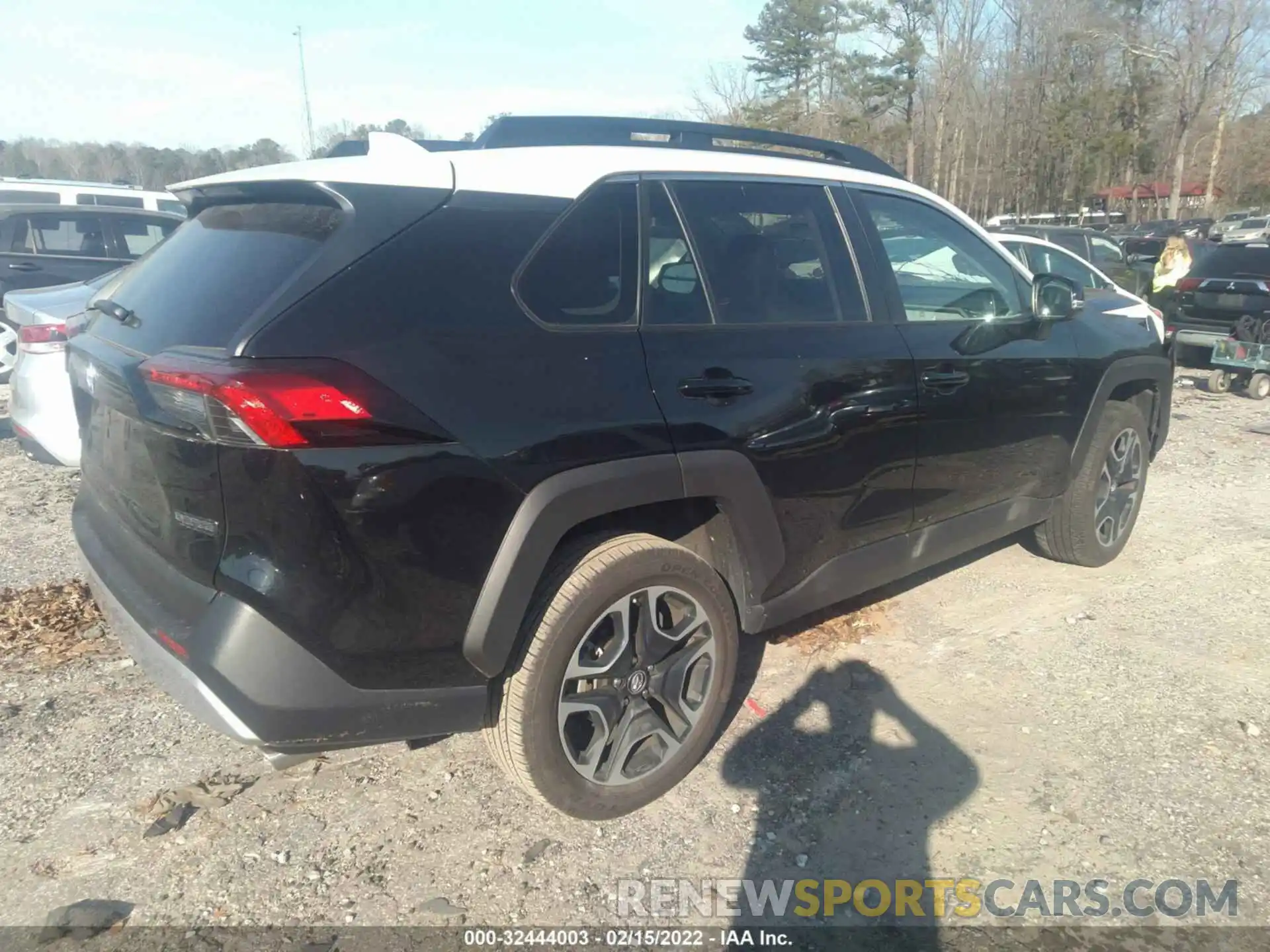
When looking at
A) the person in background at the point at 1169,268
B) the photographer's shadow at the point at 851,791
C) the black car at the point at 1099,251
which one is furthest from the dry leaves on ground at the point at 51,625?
the person in background at the point at 1169,268

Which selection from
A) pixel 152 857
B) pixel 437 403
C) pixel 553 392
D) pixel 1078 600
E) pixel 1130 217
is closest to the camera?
pixel 437 403

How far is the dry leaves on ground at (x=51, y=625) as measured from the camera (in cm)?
384

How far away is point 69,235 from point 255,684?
9.52m

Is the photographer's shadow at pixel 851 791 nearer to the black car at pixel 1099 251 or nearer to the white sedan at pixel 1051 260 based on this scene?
the white sedan at pixel 1051 260

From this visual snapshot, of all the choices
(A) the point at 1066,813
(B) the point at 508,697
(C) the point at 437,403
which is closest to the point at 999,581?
(A) the point at 1066,813

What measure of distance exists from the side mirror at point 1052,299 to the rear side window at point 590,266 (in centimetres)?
204

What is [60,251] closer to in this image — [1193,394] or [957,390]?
[957,390]

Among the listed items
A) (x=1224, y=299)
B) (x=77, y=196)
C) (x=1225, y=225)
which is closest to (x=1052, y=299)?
(x=1224, y=299)

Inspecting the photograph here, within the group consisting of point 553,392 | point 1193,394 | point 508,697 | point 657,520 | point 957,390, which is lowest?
point 1193,394

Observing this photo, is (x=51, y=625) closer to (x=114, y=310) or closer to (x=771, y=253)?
(x=114, y=310)

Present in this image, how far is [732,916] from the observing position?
251 centimetres

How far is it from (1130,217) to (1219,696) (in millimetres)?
41364

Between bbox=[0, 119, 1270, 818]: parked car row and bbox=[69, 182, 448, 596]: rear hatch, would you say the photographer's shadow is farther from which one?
bbox=[69, 182, 448, 596]: rear hatch

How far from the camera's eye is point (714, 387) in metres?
2.77
